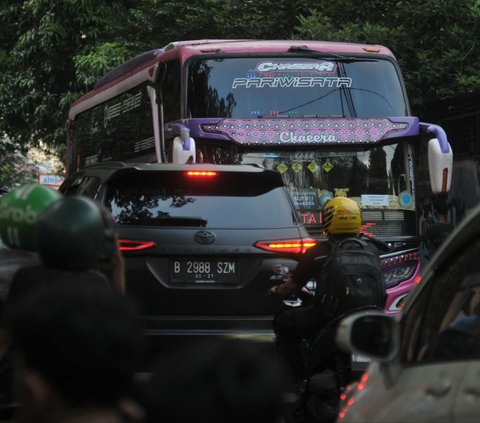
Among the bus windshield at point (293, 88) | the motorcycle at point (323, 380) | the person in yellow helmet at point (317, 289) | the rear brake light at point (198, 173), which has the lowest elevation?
the motorcycle at point (323, 380)

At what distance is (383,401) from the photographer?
10.3ft

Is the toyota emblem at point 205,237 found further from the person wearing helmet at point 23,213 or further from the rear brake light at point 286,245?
the person wearing helmet at point 23,213

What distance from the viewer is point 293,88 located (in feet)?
36.3

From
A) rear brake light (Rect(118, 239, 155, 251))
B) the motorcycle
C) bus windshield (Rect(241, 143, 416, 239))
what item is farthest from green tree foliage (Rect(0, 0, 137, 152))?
the motorcycle

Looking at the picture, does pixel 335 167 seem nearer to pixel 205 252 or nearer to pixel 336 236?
pixel 205 252

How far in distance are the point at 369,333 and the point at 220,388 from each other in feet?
5.78

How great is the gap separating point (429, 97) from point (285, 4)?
3.21 metres

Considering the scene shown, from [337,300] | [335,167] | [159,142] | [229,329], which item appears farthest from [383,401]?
[159,142]

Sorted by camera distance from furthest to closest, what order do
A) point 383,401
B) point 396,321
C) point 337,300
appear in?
point 337,300 < point 396,321 < point 383,401

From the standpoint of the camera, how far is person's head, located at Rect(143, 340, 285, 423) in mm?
1670

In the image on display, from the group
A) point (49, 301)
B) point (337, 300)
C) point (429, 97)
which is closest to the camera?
point (49, 301)

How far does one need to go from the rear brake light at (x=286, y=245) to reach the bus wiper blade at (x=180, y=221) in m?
0.42

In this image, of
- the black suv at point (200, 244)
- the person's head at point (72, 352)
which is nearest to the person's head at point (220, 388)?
the person's head at point (72, 352)

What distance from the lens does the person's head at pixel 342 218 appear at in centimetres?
556
